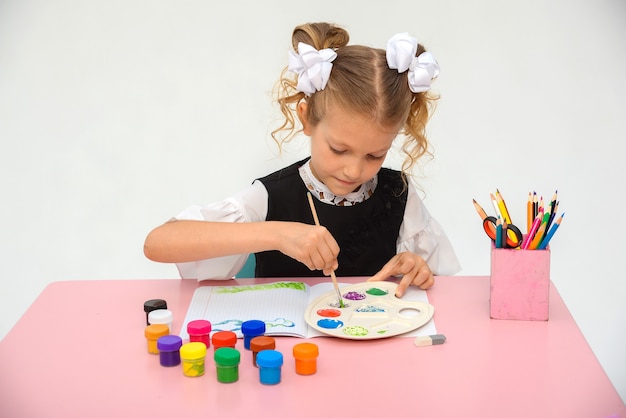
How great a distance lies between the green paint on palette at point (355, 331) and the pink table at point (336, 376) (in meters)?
0.01

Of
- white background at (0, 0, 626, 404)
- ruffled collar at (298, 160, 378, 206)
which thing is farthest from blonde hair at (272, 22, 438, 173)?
white background at (0, 0, 626, 404)

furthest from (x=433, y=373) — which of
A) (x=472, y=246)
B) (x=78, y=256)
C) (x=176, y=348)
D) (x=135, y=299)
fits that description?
(x=78, y=256)

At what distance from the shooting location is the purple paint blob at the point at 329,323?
4.10 ft

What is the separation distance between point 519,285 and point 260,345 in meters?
0.46

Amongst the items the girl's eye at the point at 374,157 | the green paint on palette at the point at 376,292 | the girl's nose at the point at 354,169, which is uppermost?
the girl's eye at the point at 374,157

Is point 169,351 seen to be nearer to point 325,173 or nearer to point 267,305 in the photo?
point 267,305

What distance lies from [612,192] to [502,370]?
1.70 m

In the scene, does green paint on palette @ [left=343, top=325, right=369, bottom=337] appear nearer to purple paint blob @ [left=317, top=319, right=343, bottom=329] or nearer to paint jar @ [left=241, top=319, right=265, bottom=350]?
purple paint blob @ [left=317, top=319, right=343, bottom=329]

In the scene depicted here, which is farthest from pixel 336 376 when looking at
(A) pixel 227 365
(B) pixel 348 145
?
(B) pixel 348 145

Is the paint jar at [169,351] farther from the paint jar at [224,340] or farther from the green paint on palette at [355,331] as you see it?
the green paint on palette at [355,331]

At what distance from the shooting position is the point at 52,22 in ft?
8.64

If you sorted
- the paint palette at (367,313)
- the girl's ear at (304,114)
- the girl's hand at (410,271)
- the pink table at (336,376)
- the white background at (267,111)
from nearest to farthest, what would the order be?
the pink table at (336,376) < the paint palette at (367,313) < the girl's hand at (410,271) < the girl's ear at (304,114) < the white background at (267,111)

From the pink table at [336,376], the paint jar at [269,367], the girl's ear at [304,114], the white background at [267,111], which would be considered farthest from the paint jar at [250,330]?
the white background at [267,111]

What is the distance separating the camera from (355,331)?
4.05 ft
